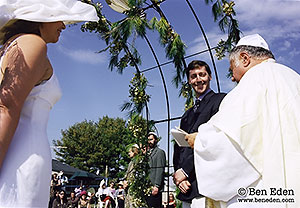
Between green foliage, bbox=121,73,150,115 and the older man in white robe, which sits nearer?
the older man in white robe

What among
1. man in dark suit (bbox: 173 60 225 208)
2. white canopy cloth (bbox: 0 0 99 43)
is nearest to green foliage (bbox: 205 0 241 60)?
man in dark suit (bbox: 173 60 225 208)

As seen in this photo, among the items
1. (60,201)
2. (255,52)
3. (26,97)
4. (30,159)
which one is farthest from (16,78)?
(60,201)

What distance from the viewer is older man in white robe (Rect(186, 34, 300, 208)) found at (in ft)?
5.76

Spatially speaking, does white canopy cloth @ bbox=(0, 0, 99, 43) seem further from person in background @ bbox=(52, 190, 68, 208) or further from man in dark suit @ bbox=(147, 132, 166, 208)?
person in background @ bbox=(52, 190, 68, 208)

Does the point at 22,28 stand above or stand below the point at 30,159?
above

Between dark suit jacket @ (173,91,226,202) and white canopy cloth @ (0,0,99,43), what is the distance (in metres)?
1.81

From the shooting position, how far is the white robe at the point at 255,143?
69.3 inches

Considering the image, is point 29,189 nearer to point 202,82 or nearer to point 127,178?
point 202,82

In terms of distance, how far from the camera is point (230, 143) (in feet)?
6.06

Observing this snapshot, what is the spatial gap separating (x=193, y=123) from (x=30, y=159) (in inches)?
85.5

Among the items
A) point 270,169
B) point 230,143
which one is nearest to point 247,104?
point 230,143

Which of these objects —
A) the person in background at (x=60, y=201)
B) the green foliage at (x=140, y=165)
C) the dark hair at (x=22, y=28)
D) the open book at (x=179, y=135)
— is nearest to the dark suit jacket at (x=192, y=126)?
the open book at (x=179, y=135)

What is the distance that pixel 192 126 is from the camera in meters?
3.14

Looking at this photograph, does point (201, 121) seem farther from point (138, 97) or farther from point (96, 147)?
point (96, 147)
